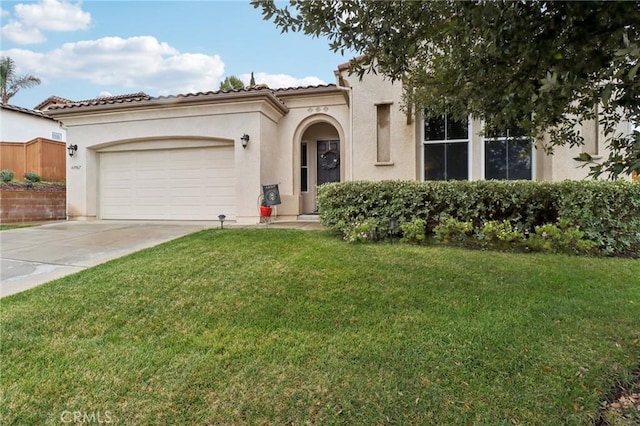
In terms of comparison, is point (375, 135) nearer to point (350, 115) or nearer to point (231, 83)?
point (350, 115)

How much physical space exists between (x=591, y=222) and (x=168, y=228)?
987cm

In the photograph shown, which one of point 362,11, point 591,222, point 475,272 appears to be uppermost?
point 362,11

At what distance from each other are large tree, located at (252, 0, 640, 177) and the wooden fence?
16.0m

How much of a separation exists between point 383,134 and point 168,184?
7334 mm

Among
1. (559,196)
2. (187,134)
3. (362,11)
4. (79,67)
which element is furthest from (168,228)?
(79,67)

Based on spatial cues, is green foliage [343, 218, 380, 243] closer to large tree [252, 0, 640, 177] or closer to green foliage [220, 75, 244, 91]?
large tree [252, 0, 640, 177]

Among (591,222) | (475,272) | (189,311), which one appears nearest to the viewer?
(189,311)

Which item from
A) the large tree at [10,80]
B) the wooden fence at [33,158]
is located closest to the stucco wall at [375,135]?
the wooden fence at [33,158]

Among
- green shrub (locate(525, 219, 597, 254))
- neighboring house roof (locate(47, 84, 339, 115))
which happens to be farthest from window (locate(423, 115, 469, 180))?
neighboring house roof (locate(47, 84, 339, 115))

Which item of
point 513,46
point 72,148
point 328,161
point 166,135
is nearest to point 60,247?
point 166,135

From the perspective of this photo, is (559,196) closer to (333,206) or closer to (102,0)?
(333,206)

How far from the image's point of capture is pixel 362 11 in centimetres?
244

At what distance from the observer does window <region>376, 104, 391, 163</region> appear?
9438 mm

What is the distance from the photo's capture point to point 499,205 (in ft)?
22.5
